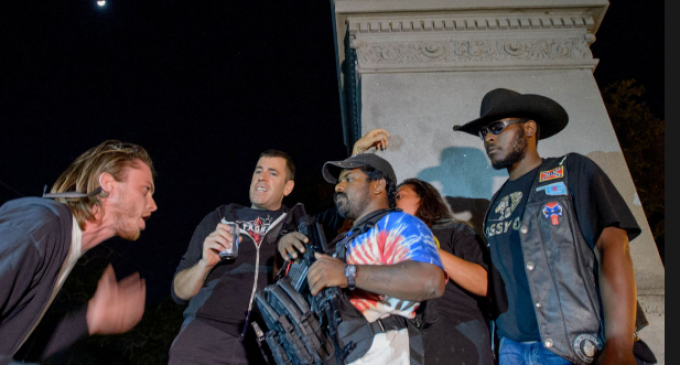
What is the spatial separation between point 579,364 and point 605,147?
3.11 meters

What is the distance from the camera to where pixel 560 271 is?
2377 millimetres

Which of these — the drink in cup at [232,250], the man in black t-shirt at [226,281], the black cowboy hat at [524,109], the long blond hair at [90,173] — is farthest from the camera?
the black cowboy hat at [524,109]

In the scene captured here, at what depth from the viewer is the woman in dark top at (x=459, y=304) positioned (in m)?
2.57

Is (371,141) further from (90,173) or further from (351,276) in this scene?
(90,173)

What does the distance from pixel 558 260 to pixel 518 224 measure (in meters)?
0.34

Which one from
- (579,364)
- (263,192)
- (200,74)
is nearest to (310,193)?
(263,192)

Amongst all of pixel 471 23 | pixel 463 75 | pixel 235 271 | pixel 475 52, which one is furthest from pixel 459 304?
pixel 471 23

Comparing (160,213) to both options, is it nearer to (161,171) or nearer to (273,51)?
(161,171)

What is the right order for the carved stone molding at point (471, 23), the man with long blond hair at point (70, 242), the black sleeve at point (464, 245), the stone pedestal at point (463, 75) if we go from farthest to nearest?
the carved stone molding at point (471, 23) → the stone pedestal at point (463, 75) → the black sleeve at point (464, 245) → the man with long blond hair at point (70, 242)

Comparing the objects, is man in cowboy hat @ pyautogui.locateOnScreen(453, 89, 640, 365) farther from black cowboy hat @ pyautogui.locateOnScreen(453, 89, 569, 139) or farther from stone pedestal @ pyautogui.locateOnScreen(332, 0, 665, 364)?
stone pedestal @ pyautogui.locateOnScreen(332, 0, 665, 364)

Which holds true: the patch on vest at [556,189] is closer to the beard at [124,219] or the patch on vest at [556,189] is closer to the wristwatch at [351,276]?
the wristwatch at [351,276]

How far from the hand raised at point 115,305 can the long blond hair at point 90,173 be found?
65 centimetres

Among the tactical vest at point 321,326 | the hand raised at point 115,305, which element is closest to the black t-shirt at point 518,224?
the tactical vest at point 321,326

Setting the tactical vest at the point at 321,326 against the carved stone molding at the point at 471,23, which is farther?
the carved stone molding at the point at 471,23
